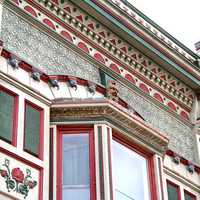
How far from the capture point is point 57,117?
1041cm

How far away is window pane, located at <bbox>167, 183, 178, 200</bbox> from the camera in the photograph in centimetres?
1167

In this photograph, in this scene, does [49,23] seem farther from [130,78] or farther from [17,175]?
[17,175]

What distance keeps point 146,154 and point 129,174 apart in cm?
61

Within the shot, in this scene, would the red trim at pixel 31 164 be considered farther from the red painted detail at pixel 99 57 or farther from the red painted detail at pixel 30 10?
the red painted detail at pixel 99 57

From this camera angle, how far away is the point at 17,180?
9.34 metres

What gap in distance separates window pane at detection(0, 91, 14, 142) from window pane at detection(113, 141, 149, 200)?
1.52m

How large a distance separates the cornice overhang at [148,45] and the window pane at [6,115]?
286 cm

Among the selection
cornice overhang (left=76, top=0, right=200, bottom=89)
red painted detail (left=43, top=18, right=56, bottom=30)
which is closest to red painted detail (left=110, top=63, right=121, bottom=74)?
cornice overhang (left=76, top=0, right=200, bottom=89)

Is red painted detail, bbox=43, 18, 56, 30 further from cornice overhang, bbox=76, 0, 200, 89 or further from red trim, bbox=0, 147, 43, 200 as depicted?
red trim, bbox=0, 147, 43, 200

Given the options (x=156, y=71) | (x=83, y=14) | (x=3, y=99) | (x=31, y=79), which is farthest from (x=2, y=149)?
(x=156, y=71)

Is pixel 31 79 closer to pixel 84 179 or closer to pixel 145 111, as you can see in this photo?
pixel 84 179

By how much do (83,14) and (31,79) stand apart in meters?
2.22

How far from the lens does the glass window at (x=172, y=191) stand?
38.3ft

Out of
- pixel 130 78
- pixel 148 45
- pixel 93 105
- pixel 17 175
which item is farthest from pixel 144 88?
pixel 17 175
